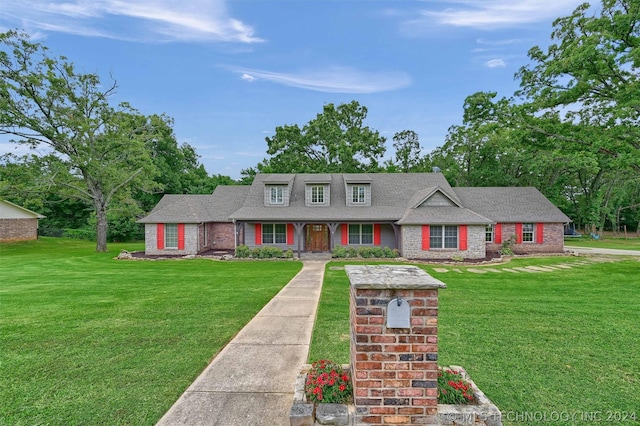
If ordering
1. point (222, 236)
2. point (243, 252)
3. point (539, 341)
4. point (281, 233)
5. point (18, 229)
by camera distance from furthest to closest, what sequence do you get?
point (18, 229) → point (222, 236) → point (281, 233) → point (243, 252) → point (539, 341)

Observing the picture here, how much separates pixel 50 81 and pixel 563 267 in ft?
99.4

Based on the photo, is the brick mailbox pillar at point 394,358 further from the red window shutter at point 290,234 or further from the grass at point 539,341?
the red window shutter at point 290,234

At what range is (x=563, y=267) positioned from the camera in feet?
43.0

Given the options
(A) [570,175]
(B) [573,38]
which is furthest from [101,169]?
(A) [570,175]

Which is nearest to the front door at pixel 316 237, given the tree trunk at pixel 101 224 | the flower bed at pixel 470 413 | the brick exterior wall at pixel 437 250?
the brick exterior wall at pixel 437 250

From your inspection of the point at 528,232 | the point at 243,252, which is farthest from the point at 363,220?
the point at 528,232

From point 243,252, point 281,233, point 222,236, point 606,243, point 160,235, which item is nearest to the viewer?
point 243,252

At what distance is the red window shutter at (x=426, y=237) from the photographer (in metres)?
16.2

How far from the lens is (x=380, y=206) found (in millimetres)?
18641

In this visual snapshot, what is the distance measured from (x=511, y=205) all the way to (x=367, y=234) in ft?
32.0

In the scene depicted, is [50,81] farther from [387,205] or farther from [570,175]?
[570,175]

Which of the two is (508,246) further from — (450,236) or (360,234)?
(360,234)

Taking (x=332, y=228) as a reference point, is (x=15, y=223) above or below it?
above

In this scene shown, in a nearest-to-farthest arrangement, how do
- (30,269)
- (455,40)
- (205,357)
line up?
(205,357)
(30,269)
(455,40)
